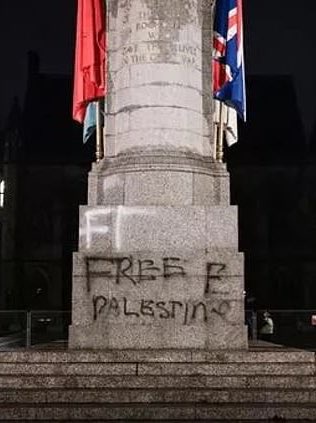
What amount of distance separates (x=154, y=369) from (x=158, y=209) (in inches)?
114

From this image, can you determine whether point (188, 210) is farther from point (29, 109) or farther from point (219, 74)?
point (29, 109)

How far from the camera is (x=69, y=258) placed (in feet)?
130

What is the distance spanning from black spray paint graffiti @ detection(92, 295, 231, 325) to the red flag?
4272 millimetres

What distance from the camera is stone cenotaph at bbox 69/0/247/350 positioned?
37.7 feet

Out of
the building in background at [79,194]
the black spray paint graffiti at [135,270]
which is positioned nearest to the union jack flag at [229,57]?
the black spray paint graffiti at [135,270]

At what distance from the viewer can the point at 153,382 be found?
9.70 m

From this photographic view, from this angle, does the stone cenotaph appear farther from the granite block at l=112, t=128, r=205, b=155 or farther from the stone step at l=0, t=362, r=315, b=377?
the stone step at l=0, t=362, r=315, b=377

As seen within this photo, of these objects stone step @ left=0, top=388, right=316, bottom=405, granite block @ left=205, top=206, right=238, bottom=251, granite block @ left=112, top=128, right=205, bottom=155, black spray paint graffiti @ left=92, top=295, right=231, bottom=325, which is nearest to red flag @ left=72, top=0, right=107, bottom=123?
granite block @ left=112, top=128, right=205, bottom=155

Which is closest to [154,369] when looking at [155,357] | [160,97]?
[155,357]

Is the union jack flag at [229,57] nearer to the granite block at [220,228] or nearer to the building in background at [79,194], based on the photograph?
the granite block at [220,228]

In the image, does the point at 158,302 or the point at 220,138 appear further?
the point at 220,138

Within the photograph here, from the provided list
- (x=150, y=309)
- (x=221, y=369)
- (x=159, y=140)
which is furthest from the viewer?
(x=159, y=140)

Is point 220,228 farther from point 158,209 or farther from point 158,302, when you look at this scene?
point 158,302

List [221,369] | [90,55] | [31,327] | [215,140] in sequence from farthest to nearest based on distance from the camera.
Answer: [31,327]
[90,55]
[215,140]
[221,369]
